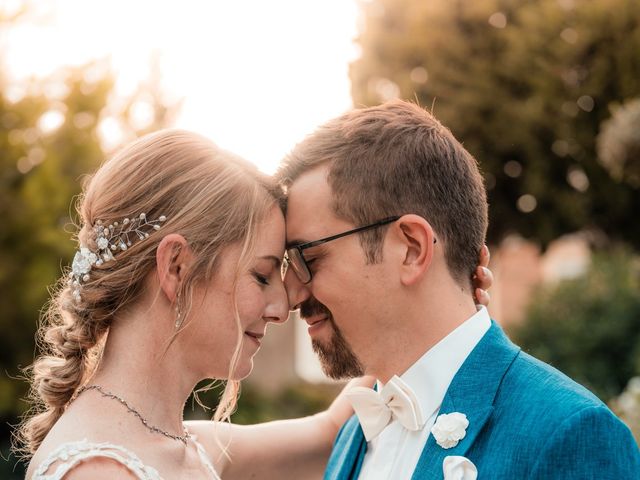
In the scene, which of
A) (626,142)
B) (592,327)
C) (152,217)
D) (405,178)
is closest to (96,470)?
(152,217)

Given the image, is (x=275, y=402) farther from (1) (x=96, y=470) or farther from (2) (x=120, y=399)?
(1) (x=96, y=470)

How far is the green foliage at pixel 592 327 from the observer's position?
9.88m

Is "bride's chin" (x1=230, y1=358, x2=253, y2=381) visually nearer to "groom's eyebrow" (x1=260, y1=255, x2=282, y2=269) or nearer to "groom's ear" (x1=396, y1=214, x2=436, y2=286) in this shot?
"groom's eyebrow" (x1=260, y1=255, x2=282, y2=269)

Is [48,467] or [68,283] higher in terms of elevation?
[68,283]

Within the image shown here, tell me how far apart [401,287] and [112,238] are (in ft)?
3.20

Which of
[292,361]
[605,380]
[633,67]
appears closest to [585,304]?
[605,380]

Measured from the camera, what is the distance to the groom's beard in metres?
3.05

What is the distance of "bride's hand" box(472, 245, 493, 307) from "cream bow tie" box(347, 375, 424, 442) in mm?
449

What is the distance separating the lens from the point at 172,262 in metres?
2.82

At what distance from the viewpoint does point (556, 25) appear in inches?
535

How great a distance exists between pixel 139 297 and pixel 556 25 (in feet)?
39.8

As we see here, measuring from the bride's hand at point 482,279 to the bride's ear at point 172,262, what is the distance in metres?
0.99

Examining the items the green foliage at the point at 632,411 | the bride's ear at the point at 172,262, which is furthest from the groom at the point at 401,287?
the green foliage at the point at 632,411

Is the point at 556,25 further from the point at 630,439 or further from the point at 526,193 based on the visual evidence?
the point at 630,439
